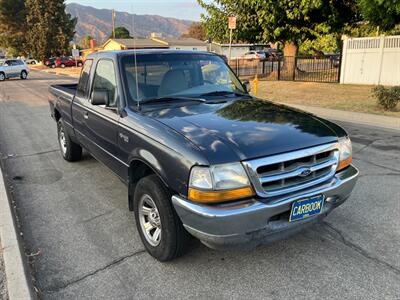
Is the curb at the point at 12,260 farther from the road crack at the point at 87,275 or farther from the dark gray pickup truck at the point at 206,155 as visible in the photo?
the dark gray pickup truck at the point at 206,155

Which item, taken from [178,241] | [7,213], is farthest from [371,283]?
[7,213]

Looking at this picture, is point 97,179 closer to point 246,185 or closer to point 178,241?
point 178,241

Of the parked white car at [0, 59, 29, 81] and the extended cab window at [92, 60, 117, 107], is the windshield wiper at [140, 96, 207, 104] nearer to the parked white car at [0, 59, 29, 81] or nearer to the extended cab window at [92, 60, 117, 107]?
the extended cab window at [92, 60, 117, 107]

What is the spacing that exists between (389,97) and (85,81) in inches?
348

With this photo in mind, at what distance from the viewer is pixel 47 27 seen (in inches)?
2234

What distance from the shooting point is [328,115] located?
433 inches

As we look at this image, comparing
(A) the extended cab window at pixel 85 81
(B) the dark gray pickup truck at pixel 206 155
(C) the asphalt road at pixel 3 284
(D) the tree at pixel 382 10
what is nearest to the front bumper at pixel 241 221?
(B) the dark gray pickup truck at pixel 206 155

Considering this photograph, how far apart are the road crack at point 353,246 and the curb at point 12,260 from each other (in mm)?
2852

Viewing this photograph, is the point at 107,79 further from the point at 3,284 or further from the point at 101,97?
the point at 3,284

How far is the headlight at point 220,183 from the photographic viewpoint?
274cm

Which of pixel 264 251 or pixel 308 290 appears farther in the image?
pixel 264 251

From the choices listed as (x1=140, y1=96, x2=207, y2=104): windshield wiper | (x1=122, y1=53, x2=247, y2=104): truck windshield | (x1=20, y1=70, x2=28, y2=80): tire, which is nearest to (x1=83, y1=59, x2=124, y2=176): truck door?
(x1=122, y1=53, x2=247, y2=104): truck windshield

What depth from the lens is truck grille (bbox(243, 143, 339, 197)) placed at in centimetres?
280

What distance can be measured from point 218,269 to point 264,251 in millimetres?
531
